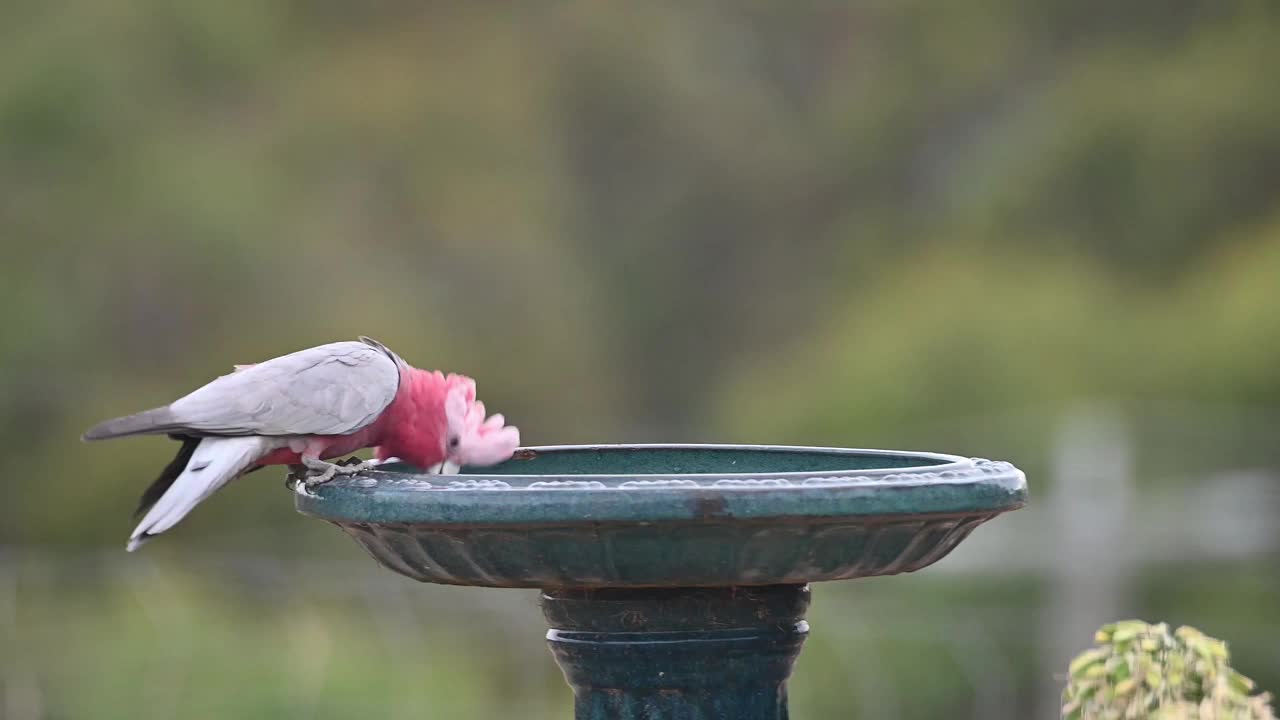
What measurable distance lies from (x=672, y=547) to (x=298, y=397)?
2.68 ft

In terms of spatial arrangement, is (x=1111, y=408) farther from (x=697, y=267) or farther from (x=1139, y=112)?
(x=697, y=267)

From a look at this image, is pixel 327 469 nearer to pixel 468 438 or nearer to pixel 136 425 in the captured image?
pixel 468 438

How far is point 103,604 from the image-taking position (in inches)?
213

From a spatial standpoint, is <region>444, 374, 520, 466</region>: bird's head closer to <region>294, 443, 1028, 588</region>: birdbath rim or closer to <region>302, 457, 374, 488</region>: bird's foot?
<region>302, 457, 374, 488</region>: bird's foot

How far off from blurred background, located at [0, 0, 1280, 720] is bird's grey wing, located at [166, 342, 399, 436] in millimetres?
2264

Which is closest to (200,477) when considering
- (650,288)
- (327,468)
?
(327,468)

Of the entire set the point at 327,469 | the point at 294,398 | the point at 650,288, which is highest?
the point at 294,398

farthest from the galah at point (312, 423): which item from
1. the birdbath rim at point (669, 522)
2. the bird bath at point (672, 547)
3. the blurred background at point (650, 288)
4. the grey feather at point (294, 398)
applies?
the blurred background at point (650, 288)

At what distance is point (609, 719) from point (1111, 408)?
482cm

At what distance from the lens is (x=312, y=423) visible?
2408 mm

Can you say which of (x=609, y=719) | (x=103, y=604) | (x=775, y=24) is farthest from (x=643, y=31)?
(x=609, y=719)

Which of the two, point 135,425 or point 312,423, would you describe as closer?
point 135,425

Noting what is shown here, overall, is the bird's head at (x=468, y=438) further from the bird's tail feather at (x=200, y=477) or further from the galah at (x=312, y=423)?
the bird's tail feather at (x=200, y=477)

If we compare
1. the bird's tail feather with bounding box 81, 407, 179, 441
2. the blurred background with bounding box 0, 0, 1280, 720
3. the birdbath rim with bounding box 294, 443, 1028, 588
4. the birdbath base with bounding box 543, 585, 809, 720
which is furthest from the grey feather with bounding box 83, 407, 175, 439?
the blurred background with bounding box 0, 0, 1280, 720
